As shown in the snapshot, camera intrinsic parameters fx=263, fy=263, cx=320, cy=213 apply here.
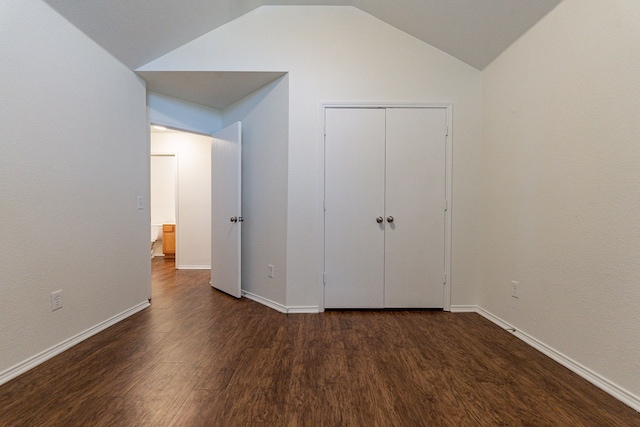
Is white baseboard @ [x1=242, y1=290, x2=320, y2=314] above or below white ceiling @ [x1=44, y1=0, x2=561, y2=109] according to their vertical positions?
below

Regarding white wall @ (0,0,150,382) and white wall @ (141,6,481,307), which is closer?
white wall @ (0,0,150,382)

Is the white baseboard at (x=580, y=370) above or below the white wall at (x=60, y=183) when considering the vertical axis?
below

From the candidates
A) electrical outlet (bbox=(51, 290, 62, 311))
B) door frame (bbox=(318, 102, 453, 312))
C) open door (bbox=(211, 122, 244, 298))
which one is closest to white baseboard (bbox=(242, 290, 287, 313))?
open door (bbox=(211, 122, 244, 298))

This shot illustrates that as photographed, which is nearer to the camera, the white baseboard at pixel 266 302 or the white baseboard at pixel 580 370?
the white baseboard at pixel 580 370

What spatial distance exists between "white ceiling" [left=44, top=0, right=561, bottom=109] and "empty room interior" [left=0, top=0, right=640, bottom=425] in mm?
17

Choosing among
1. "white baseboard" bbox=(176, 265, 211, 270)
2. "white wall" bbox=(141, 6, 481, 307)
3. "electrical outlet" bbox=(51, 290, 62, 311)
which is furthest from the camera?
"white baseboard" bbox=(176, 265, 211, 270)

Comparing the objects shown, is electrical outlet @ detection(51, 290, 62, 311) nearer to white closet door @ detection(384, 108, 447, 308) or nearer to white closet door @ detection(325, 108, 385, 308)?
white closet door @ detection(325, 108, 385, 308)

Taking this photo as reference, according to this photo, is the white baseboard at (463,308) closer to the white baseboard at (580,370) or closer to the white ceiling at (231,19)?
the white baseboard at (580,370)

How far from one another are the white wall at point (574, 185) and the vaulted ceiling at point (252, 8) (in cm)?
17

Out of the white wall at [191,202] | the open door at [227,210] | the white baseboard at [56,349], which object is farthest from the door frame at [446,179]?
the white wall at [191,202]

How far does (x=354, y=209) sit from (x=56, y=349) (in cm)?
247

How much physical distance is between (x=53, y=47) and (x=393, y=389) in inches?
121

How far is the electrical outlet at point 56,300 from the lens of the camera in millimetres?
1784

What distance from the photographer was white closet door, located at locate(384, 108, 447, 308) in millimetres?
2580
